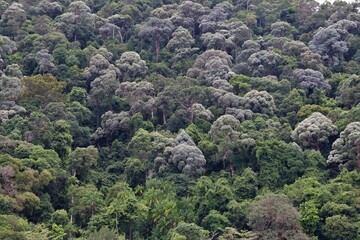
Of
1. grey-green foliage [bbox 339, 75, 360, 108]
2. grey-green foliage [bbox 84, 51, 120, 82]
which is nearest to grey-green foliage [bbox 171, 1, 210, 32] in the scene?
grey-green foliage [bbox 84, 51, 120, 82]

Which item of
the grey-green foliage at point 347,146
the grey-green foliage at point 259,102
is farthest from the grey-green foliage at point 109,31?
the grey-green foliage at point 347,146

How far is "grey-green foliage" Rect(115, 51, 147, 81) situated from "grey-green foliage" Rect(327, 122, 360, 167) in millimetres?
18091

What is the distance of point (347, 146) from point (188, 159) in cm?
910

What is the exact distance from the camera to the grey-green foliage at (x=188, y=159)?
3684cm

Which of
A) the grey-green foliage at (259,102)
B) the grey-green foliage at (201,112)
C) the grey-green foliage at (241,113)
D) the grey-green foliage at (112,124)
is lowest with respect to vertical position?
the grey-green foliage at (112,124)

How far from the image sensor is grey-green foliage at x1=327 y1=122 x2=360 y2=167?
115 ft

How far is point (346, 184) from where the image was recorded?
33125 millimetres

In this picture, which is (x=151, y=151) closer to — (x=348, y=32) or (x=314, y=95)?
(x=314, y=95)

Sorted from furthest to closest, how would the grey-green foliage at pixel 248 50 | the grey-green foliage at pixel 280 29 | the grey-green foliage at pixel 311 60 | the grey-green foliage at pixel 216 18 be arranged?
1. the grey-green foliage at pixel 280 29
2. the grey-green foliage at pixel 216 18
3. the grey-green foliage at pixel 248 50
4. the grey-green foliage at pixel 311 60

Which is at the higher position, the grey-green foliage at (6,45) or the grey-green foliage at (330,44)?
the grey-green foliage at (330,44)

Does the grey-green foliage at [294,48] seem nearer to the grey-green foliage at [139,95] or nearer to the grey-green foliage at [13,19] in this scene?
the grey-green foliage at [139,95]

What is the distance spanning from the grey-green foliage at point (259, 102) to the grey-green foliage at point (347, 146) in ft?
24.7

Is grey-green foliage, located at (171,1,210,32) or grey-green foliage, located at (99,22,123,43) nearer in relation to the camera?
grey-green foliage, located at (99,22,123,43)

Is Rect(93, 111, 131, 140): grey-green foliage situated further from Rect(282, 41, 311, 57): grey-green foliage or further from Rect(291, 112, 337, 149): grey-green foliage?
Rect(282, 41, 311, 57): grey-green foliage
